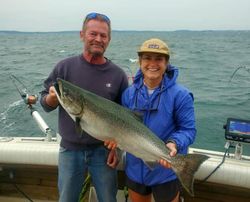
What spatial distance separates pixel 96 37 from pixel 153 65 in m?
0.63

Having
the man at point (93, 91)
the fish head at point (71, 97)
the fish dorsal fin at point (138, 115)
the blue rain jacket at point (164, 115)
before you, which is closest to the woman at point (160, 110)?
the blue rain jacket at point (164, 115)

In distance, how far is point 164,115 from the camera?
3.50m

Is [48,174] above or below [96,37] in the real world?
below

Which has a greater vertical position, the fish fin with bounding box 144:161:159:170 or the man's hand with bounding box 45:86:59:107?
the man's hand with bounding box 45:86:59:107

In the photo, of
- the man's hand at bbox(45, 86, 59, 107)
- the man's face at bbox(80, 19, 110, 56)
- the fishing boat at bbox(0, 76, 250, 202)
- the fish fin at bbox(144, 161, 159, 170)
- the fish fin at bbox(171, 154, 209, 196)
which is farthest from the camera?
the fishing boat at bbox(0, 76, 250, 202)

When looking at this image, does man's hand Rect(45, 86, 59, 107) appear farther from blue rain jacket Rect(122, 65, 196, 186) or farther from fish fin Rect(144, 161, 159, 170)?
fish fin Rect(144, 161, 159, 170)

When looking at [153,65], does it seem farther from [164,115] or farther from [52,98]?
[52,98]

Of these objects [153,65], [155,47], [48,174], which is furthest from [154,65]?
[48,174]

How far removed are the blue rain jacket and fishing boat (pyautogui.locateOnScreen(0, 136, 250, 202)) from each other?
84cm

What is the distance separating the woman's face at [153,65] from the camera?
351cm

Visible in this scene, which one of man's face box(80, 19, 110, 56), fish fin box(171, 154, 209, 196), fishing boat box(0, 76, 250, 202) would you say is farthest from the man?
fish fin box(171, 154, 209, 196)

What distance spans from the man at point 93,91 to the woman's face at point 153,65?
1.22 feet

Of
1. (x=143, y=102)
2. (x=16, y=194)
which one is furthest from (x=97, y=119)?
(x=16, y=194)

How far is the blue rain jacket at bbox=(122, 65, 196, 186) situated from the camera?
346cm
